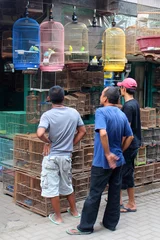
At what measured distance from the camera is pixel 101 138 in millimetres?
4566

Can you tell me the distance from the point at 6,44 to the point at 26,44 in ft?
3.75

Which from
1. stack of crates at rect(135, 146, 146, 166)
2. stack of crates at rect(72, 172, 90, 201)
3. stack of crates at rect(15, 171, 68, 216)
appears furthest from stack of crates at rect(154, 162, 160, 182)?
stack of crates at rect(15, 171, 68, 216)

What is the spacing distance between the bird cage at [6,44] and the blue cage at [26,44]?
0.77m

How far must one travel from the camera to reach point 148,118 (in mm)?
7227

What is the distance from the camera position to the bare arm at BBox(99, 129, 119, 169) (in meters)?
4.54

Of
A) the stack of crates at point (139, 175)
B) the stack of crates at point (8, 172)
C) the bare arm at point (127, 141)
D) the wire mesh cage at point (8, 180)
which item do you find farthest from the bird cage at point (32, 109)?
the stack of crates at point (139, 175)

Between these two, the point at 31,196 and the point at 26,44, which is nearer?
the point at 31,196

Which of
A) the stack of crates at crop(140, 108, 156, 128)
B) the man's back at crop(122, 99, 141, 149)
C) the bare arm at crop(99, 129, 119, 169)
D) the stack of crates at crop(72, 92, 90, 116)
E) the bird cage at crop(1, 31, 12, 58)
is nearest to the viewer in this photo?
the bare arm at crop(99, 129, 119, 169)

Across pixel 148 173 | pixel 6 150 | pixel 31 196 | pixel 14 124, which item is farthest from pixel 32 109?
pixel 148 173

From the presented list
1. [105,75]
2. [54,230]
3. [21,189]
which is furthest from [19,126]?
[54,230]

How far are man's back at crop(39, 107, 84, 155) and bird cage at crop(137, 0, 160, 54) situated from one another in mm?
1916

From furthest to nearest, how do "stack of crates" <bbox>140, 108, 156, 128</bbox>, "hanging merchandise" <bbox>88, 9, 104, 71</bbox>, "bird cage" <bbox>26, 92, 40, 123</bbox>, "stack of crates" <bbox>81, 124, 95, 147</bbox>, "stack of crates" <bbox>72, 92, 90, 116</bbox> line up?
"stack of crates" <bbox>140, 108, 156, 128</bbox> < "hanging merchandise" <bbox>88, 9, 104, 71</bbox> < "stack of crates" <bbox>72, 92, 90, 116</bbox> < "bird cage" <bbox>26, 92, 40, 123</bbox> < "stack of crates" <bbox>81, 124, 95, 147</bbox>

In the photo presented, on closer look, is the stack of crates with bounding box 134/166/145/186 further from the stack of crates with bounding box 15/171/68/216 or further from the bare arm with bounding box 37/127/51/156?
the bare arm with bounding box 37/127/51/156

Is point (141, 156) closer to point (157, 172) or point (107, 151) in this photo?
point (157, 172)
